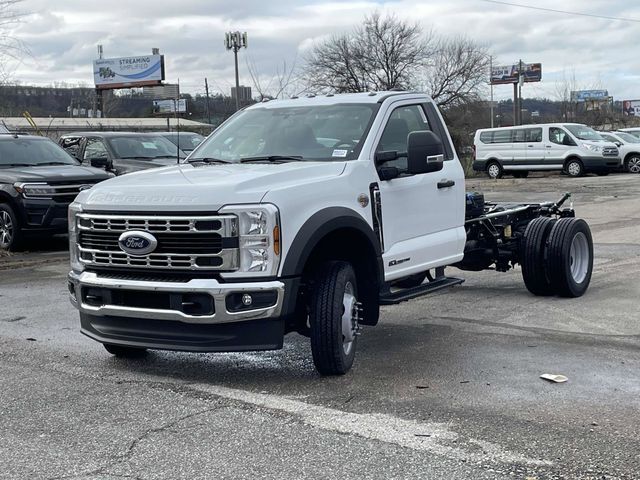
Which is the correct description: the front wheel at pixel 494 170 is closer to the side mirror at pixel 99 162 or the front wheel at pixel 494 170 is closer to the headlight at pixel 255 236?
the side mirror at pixel 99 162

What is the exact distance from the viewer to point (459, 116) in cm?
5619

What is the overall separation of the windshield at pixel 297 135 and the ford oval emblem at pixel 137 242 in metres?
1.48

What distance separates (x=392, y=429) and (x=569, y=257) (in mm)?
4412

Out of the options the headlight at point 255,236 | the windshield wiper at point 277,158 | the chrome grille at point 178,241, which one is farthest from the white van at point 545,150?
the chrome grille at point 178,241

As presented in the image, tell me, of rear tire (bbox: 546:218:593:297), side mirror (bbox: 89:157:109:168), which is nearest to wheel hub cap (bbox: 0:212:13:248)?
side mirror (bbox: 89:157:109:168)

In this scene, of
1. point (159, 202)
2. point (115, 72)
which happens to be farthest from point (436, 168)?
point (115, 72)

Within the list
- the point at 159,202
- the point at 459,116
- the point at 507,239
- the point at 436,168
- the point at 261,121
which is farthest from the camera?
the point at 459,116

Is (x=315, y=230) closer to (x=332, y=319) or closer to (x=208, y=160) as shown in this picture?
(x=332, y=319)

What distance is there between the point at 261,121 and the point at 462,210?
195 cm

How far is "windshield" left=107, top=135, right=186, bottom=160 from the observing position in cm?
1620

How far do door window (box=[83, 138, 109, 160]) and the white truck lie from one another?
953 cm

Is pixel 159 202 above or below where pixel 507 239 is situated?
above

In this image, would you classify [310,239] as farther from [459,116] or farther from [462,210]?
[459,116]

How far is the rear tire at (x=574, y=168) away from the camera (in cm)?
3020
